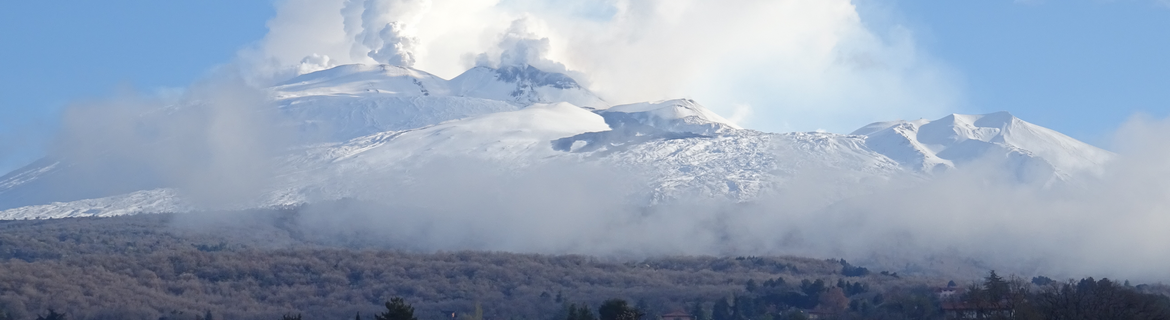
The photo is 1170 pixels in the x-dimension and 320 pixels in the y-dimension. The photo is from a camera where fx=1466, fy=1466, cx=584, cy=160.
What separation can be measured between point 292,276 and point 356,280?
267 inches

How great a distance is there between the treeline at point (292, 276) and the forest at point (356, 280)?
0.23 m

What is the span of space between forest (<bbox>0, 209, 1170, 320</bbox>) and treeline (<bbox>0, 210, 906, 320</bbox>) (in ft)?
0.75

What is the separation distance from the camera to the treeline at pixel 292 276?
135375 millimetres

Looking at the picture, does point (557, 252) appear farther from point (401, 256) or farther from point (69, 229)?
point (69, 229)

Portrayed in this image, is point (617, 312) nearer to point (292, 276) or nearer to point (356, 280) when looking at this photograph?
point (356, 280)

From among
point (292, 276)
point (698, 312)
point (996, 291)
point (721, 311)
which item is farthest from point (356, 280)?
point (996, 291)

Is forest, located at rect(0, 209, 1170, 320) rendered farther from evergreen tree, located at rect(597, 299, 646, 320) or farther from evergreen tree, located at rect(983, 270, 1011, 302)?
evergreen tree, located at rect(597, 299, 646, 320)

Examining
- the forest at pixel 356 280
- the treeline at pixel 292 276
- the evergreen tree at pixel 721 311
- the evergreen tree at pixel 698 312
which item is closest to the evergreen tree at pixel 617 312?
the forest at pixel 356 280

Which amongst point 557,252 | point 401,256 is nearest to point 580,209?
point 557,252

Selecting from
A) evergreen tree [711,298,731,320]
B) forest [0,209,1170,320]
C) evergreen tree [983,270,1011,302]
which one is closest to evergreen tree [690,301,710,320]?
forest [0,209,1170,320]

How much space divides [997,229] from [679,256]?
46278 millimetres

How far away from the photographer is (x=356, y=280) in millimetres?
157875

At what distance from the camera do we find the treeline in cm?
13538

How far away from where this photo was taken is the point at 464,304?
137375mm
